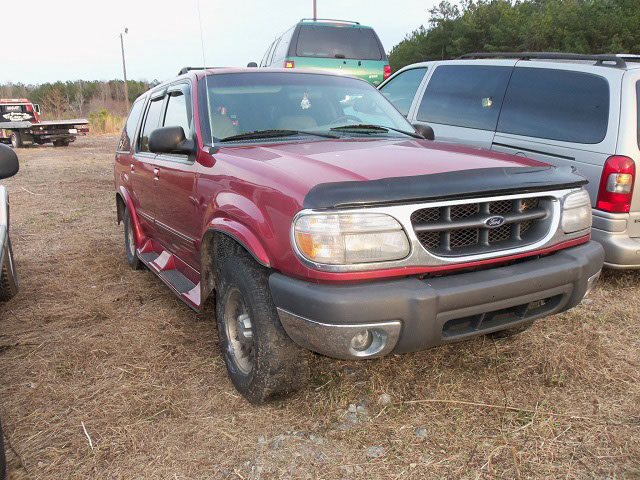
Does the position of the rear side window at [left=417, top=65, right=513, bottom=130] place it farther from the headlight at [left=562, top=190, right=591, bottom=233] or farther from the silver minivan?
the headlight at [left=562, top=190, right=591, bottom=233]

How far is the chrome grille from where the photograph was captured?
233cm

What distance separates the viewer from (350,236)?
2.20 m

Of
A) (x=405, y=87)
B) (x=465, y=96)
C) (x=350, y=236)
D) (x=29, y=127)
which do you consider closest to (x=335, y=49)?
(x=405, y=87)

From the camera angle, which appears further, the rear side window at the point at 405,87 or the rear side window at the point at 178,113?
the rear side window at the point at 405,87

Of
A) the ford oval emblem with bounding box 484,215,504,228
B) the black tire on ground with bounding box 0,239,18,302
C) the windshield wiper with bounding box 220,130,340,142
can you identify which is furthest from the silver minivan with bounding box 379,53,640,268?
the black tire on ground with bounding box 0,239,18,302

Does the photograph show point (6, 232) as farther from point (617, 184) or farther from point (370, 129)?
point (617, 184)

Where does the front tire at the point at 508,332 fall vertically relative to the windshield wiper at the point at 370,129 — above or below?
below

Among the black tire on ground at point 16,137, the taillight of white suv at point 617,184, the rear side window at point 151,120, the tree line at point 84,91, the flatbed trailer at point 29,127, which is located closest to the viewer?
the taillight of white suv at point 617,184

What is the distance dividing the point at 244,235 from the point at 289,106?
131 cm

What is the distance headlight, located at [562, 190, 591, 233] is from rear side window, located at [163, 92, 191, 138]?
2215 millimetres

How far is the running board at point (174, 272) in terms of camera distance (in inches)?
133

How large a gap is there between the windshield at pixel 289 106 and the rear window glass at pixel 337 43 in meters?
6.85

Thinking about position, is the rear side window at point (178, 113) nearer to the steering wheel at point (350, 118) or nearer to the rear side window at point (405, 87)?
the steering wheel at point (350, 118)

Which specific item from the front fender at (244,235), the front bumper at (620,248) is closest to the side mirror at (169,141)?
the front fender at (244,235)
